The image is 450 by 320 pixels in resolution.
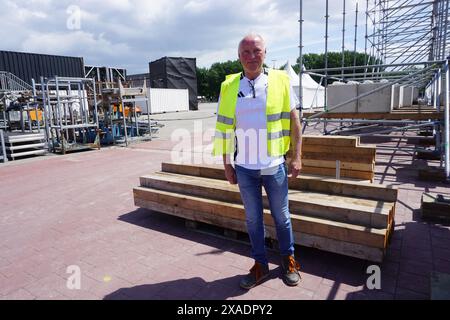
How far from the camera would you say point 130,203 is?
5.58m

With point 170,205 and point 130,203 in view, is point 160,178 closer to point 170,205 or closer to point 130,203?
point 170,205

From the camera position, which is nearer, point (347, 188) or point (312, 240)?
point (312, 240)

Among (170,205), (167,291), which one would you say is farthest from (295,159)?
(170,205)

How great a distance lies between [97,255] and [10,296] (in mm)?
909

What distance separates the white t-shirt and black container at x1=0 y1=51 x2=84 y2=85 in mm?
31001

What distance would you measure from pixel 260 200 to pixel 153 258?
150 centimetres

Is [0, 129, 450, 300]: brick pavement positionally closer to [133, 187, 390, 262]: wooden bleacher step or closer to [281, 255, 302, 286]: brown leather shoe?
[281, 255, 302, 286]: brown leather shoe

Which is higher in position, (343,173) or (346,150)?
(346,150)

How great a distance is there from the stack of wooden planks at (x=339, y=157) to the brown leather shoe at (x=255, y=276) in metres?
2.22

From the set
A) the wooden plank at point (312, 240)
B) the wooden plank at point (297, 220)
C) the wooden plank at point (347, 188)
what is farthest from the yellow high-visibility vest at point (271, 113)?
the wooden plank at point (347, 188)

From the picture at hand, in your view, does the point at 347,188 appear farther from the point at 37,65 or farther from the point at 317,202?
the point at 37,65

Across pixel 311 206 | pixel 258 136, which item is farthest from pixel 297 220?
pixel 258 136

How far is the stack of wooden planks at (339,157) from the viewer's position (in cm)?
448

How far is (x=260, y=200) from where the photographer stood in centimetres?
288
